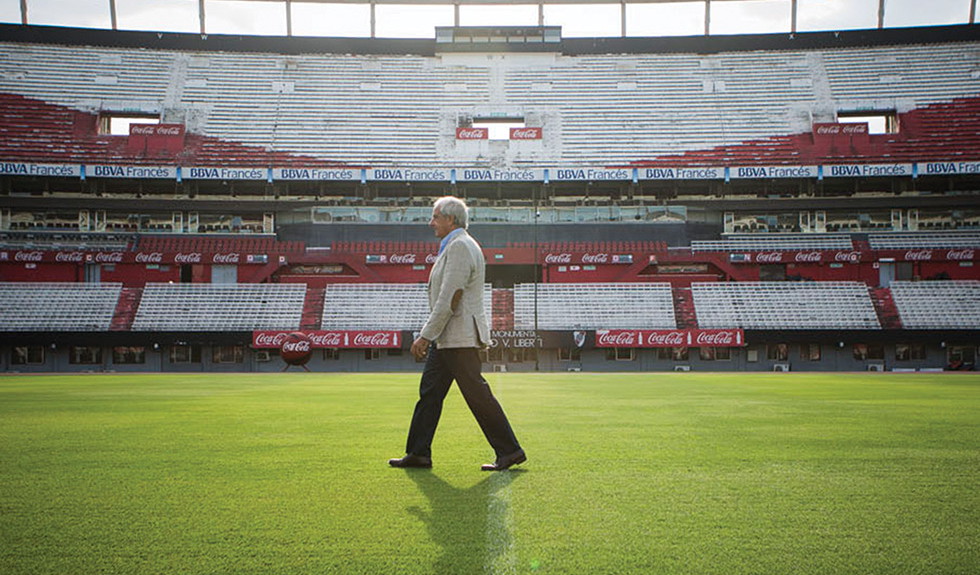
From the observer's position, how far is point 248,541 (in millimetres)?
3422

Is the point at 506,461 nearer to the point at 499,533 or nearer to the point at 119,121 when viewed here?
the point at 499,533

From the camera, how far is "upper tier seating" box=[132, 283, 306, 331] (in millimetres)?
39781

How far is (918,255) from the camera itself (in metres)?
43.0

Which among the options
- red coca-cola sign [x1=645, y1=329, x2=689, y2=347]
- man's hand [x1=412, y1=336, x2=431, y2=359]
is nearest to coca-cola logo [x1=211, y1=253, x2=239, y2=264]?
red coca-cola sign [x1=645, y1=329, x2=689, y2=347]

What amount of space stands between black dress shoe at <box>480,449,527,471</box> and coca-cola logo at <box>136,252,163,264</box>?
42528 mm

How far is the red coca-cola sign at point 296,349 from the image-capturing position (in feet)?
115

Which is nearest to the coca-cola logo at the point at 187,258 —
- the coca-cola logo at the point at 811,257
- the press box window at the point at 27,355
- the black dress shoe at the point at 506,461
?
the press box window at the point at 27,355

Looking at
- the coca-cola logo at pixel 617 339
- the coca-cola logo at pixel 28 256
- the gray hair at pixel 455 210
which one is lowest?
the coca-cola logo at pixel 617 339

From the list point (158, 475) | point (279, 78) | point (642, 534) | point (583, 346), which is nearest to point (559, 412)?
point (158, 475)

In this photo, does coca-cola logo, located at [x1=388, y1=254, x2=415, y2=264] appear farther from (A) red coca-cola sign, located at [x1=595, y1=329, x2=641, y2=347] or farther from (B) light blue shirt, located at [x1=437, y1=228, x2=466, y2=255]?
(B) light blue shirt, located at [x1=437, y1=228, x2=466, y2=255]

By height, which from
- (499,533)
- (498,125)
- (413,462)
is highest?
(498,125)

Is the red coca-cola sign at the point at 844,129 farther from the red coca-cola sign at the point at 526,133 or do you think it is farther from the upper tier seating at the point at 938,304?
the red coca-cola sign at the point at 526,133

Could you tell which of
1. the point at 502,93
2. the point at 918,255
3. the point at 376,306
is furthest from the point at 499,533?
the point at 502,93

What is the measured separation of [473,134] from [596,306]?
16502mm
